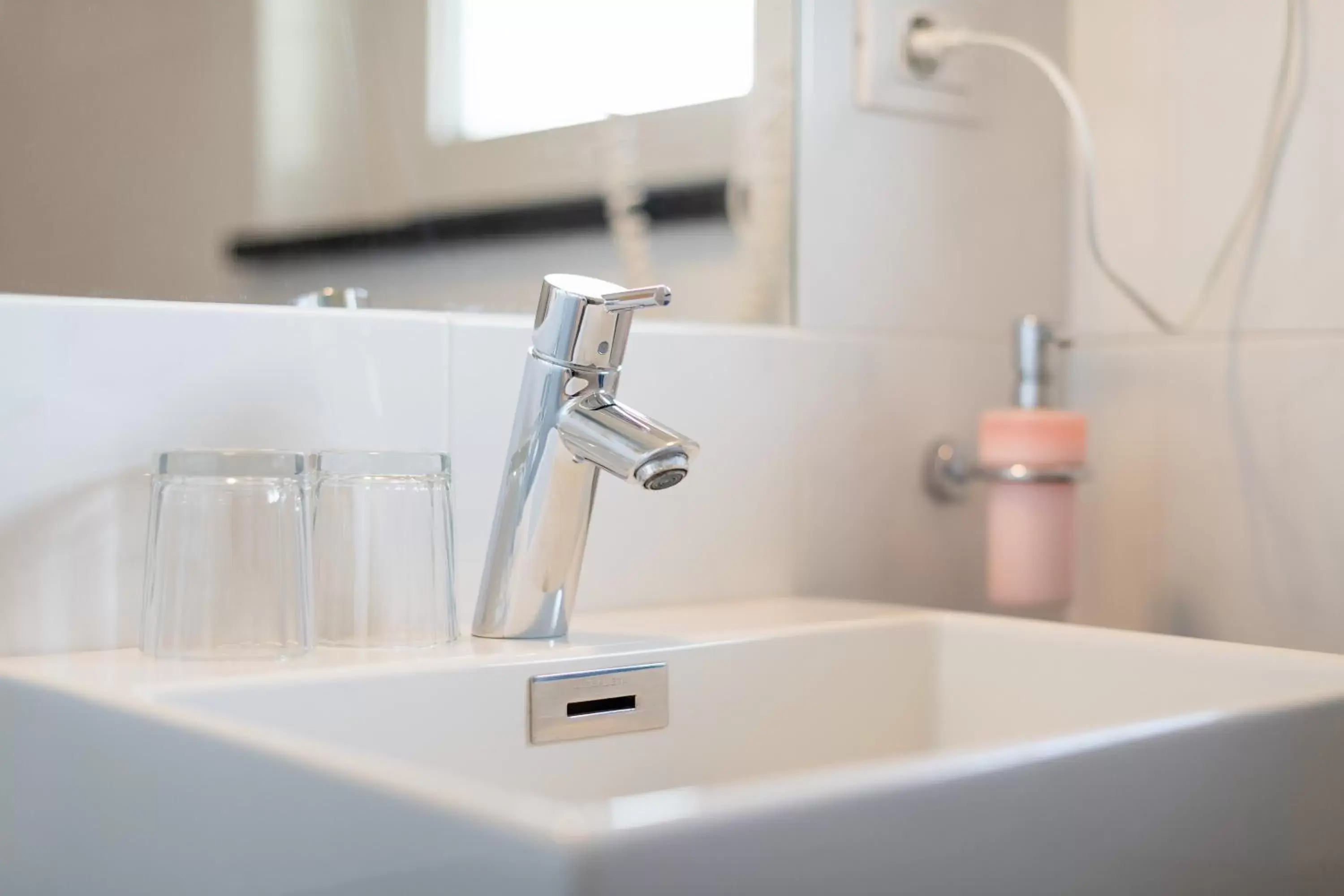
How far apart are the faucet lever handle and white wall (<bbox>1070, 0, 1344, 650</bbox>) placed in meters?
0.54

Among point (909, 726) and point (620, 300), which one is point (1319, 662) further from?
point (620, 300)

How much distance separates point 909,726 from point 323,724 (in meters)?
0.38

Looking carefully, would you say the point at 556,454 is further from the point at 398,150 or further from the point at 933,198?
the point at 933,198

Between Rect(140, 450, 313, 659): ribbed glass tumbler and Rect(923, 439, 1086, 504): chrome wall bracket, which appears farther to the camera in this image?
Rect(923, 439, 1086, 504): chrome wall bracket

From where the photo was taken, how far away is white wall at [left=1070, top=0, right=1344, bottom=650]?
1053 mm

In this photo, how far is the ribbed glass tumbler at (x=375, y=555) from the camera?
2.57 ft

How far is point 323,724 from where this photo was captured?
0.68 m

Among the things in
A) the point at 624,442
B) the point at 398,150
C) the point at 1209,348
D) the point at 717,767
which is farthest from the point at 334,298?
the point at 1209,348

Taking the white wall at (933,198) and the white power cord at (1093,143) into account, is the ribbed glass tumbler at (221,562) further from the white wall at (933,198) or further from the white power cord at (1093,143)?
the white power cord at (1093,143)

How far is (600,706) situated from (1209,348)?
601 millimetres

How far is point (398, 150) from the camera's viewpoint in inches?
34.7

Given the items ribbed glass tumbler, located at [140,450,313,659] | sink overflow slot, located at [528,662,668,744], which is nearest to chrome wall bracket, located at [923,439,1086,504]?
sink overflow slot, located at [528,662,668,744]

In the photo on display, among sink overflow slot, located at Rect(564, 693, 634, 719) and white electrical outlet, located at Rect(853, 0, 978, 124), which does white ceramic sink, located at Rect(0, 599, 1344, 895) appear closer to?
sink overflow slot, located at Rect(564, 693, 634, 719)

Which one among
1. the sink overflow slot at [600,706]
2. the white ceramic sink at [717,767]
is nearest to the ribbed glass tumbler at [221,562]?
the white ceramic sink at [717,767]
